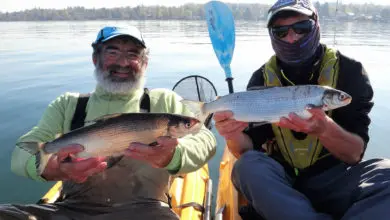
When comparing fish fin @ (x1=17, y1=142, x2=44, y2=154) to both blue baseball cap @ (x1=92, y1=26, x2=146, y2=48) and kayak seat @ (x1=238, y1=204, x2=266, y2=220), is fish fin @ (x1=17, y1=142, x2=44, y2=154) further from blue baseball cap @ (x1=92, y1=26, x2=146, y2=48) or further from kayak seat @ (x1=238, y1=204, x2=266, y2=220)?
kayak seat @ (x1=238, y1=204, x2=266, y2=220)

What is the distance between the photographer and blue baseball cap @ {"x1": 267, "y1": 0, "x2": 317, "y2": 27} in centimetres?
313

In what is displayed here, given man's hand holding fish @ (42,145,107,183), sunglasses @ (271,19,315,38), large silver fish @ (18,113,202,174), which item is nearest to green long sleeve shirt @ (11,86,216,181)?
man's hand holding fish @ (42,145,107,183)

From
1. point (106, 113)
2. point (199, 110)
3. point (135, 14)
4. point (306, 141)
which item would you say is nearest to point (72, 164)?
point (106, 113)

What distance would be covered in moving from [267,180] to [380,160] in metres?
0.99

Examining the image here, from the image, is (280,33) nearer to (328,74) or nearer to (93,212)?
(328,74)

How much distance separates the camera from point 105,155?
8.77ft

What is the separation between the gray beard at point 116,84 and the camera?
334 cm

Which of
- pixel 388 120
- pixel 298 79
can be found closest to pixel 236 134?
pixel 298 79

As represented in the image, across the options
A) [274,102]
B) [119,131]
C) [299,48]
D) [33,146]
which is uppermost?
[299,48]

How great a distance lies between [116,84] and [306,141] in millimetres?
1926

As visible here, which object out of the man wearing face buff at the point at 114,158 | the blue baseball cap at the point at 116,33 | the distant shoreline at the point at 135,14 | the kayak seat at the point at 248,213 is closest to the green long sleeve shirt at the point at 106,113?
the man wearing face buff at the point at 114,158

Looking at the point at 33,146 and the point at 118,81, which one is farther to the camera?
the point at 118,81

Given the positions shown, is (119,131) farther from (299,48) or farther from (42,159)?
(299,48)

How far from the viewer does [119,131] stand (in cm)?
262
